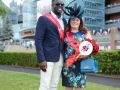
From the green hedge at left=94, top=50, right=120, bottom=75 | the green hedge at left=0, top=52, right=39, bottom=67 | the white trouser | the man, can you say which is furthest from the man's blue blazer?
the green hedge at left=0, top=52, right=39, bottom=67

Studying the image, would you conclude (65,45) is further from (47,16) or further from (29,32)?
(29,32)

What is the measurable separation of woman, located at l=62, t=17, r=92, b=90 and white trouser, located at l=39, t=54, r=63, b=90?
0.33 feet

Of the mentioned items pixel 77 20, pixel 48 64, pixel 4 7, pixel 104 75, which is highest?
pixel 4 7

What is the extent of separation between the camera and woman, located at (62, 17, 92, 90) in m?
3.74

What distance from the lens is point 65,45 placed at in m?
3.83

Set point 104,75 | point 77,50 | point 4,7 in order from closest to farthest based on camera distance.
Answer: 1. point 77,50
2. point 4,7
3. point 104,75

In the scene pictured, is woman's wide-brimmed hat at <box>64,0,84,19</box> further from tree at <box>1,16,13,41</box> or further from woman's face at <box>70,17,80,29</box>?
tree at <box>1,16,13,41</box>

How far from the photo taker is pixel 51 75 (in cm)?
378

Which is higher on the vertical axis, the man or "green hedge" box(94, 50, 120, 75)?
the man

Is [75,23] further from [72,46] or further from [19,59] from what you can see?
[19,59]

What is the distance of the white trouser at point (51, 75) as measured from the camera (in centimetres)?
371

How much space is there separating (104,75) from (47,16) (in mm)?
9395

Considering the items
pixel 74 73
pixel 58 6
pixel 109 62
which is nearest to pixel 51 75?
pixel 74 73

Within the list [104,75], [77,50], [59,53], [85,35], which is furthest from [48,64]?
[104,75]
